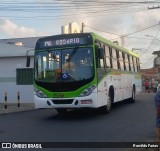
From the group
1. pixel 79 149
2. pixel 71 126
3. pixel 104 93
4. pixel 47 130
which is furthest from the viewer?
pixel 104 93

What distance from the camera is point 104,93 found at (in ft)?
55.9

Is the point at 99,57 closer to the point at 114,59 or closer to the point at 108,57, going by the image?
the point at 108,57

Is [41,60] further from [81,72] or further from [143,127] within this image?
[143,127]

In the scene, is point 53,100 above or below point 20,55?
below

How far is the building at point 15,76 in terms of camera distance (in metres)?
29.1

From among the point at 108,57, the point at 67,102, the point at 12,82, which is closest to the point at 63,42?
the point at 67,102

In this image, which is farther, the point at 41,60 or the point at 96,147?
the point at 41,60

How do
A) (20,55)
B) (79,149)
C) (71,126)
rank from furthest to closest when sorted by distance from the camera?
(20,55)
(71,126)
(79,149)

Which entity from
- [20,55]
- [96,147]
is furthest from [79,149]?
[20,55]

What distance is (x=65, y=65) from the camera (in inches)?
630

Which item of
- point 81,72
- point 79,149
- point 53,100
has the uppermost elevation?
point 81,72

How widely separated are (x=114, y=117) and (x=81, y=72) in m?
2.42

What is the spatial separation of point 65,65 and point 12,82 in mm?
14184

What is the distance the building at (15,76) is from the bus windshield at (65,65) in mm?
12704
